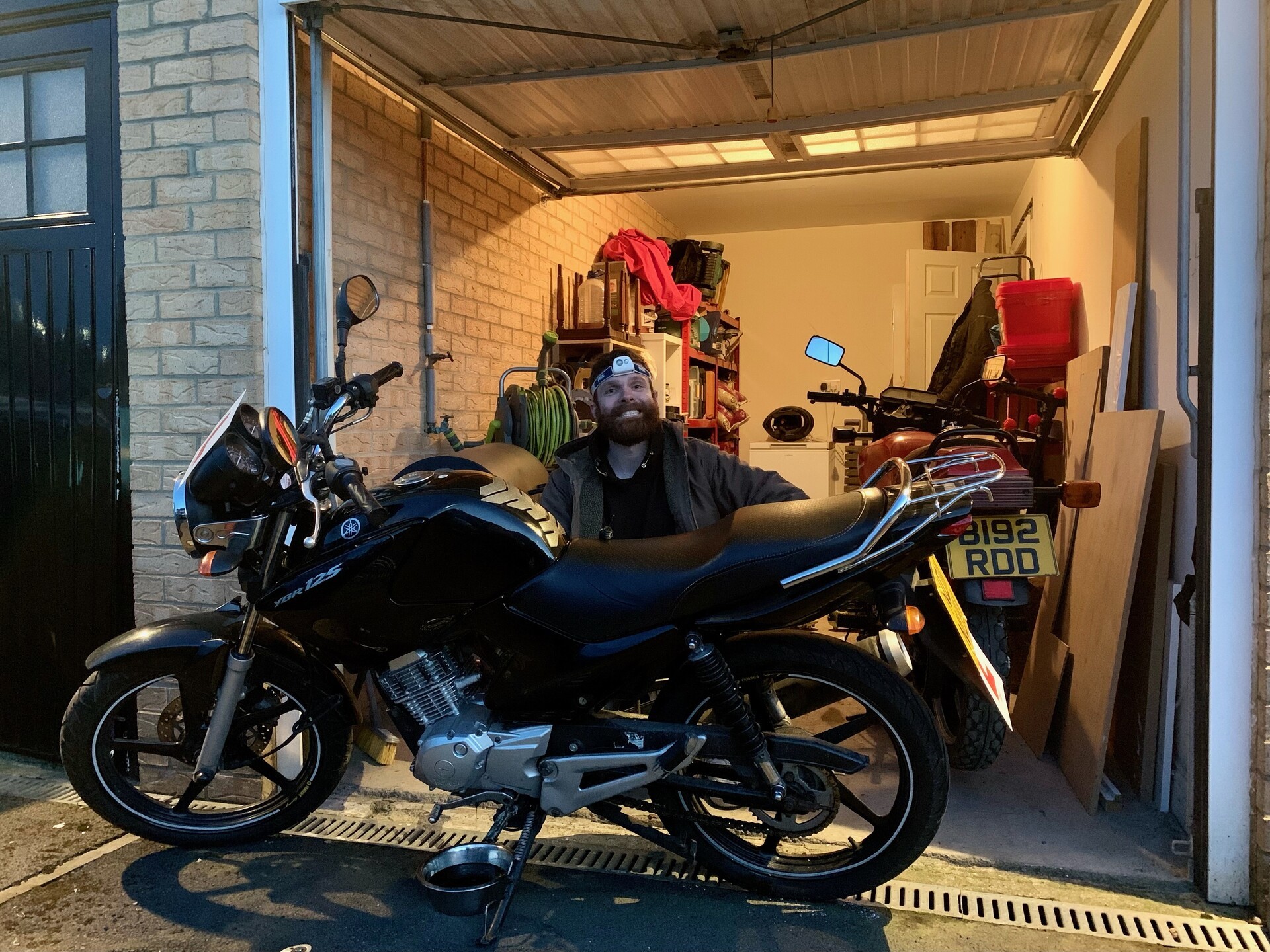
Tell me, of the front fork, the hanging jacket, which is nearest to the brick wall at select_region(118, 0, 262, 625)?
the front fork

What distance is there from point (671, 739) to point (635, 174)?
338cm

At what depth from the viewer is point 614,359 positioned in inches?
105

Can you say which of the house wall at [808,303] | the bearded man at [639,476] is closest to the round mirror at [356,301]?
the bearded man at [639,476]

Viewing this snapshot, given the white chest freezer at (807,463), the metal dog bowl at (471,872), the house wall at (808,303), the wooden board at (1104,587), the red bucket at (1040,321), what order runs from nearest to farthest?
the metal dog bowl at (471,872) → the wooden board at (1104,587) → the red bucket at (1040,321) → the white chest freezer at (807,463) → the house wall at (808,303)

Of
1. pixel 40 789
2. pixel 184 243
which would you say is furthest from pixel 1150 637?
pixel 40 789

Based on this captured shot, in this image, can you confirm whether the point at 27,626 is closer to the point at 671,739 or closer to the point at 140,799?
the point at 140,799

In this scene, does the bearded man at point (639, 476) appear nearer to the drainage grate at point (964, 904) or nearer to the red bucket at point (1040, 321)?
the drainage grate at point (964, 904)

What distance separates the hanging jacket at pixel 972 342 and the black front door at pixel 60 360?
4.16m

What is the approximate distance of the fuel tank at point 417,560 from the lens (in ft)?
6.44

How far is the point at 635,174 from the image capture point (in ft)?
15.1

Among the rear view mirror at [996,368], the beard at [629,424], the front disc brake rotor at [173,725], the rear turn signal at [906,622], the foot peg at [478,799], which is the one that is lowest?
the foot peg at [478,799]

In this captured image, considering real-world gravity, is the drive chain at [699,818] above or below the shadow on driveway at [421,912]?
above

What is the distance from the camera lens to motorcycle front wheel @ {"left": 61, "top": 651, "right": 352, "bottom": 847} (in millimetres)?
2301

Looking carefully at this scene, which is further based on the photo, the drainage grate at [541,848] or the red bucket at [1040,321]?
the red bucket at [1040,321]
